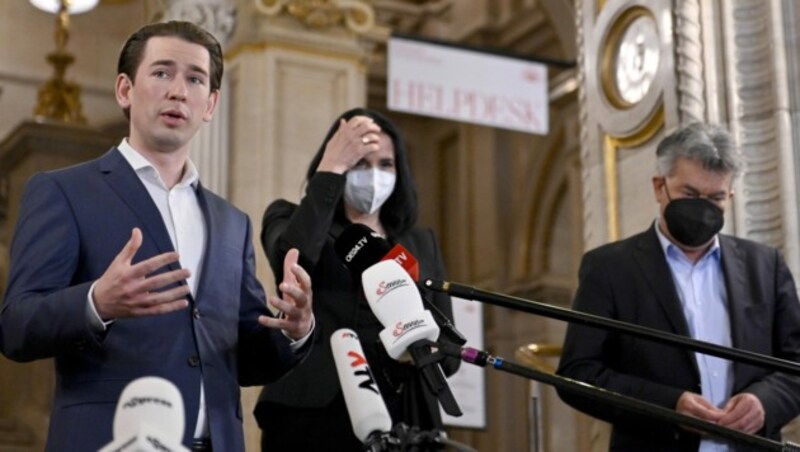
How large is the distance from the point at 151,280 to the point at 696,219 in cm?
221

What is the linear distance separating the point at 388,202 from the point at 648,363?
993mm

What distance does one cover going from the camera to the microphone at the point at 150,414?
2.29m

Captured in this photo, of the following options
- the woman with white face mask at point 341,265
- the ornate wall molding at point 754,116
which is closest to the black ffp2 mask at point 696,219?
the woman with white face mask at point 341,265

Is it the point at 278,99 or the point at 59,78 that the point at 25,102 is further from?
the point at 278,99

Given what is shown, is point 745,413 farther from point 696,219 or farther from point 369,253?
point 369,253

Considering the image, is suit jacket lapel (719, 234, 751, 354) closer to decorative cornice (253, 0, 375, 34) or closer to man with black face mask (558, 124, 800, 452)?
man with black face mask (558, 124, 800, 452)

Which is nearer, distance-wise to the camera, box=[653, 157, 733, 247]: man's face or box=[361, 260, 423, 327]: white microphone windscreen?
box=[361, 260, 423, 327]: white microphone windscreen

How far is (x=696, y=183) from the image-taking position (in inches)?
186

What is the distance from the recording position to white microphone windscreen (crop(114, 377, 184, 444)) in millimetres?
2326

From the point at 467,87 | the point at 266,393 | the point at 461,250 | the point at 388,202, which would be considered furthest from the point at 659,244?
the point at 461,250

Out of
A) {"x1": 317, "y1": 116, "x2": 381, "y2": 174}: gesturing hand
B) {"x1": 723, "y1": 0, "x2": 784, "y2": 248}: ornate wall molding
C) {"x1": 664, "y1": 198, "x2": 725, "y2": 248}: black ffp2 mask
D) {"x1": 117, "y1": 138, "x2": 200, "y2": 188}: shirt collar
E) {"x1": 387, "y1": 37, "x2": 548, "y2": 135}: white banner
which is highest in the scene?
{"x1": 387, "y1": 37, "x2": 548, "y2": 135}: white banner

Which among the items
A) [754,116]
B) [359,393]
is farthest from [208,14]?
[359,393]

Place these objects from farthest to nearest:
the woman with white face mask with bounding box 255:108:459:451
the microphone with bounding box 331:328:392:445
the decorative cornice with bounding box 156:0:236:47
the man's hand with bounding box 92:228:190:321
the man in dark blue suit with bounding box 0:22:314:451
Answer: the decorative cornice with bounding box 156:0:236:47
the woman with white face mask with bounding box 255:108:459:451
the microphone with bounding box 331:328:392:445
the man in dark blue suit with bounding box 0:22:314:451
the man's hand with bounding box 92:228:190:321

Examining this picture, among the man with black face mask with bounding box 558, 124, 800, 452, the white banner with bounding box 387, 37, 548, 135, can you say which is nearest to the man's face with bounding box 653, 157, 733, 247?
the man with black face mask with bounding box 558, 124, 800, 452
